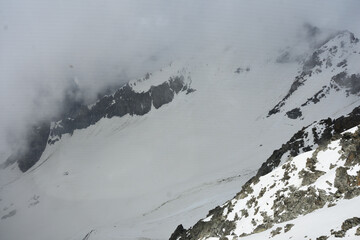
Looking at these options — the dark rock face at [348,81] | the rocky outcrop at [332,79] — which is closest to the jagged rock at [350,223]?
the rocky outcrop at [332,79]

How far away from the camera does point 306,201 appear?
32.6 m

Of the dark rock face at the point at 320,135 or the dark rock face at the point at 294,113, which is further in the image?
the dark rock face at the point at 294,113

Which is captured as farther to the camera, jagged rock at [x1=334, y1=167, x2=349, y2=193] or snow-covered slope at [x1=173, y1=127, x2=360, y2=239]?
jagged rock at [x1=334, y1=167, x2=349, y2=193]

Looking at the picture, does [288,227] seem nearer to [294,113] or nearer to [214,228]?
[214,228]

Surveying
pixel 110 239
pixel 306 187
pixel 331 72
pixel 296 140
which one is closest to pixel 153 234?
pixel 110 239

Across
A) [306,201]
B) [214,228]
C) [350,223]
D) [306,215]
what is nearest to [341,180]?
[306,201]

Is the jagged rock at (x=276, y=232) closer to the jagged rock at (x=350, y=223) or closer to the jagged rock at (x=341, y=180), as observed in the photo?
the jagged rock at (x=341, y=180)

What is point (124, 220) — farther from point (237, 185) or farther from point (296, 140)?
point (296, 140)

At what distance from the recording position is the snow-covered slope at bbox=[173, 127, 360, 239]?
25.2m

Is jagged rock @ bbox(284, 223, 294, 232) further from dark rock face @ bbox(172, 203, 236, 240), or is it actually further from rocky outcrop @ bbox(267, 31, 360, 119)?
rocky outcrop @ bbox(267, 31, 360, 119)

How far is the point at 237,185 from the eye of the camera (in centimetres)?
11725

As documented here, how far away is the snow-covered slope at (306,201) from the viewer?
25219 millimetres

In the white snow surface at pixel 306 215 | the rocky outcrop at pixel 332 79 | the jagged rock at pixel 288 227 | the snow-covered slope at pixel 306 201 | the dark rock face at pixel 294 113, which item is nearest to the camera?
the white snow surface at pixel 306 215

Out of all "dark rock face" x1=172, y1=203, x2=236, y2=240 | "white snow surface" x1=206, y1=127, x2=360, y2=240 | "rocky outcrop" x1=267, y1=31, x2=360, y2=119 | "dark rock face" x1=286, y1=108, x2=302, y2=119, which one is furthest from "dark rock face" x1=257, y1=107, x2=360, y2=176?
"dark rock face" x1=286, y1=108, x2=302, y2=119
